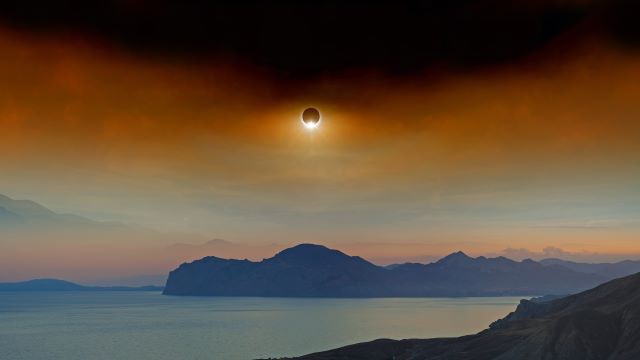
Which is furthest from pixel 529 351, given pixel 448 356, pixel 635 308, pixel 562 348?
pixel 635 308

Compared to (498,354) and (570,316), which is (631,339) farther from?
(498,354)

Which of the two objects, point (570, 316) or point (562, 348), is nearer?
point (562, 348)

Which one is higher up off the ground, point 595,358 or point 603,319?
point 603,319

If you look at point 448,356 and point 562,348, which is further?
point 448,356

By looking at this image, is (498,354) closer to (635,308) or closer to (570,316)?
(570,316)

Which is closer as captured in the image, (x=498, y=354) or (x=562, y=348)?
(x=562, y=348)

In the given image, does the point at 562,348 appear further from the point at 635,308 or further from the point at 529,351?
the point at 635,308

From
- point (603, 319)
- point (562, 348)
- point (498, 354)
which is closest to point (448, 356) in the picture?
point (498, 354)
